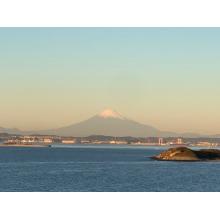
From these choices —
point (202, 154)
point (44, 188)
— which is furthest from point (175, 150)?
point (44, 188)
